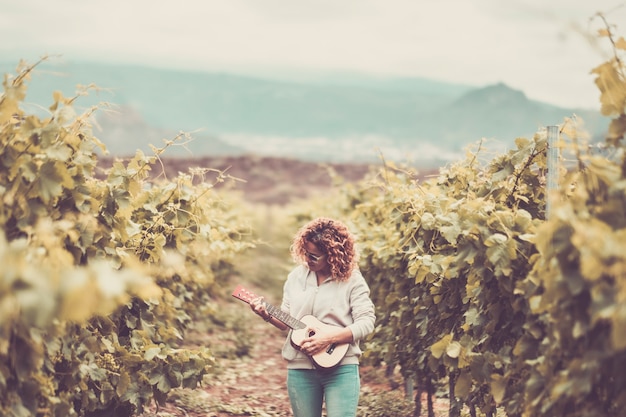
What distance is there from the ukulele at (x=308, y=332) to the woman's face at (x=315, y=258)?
33 centimetres

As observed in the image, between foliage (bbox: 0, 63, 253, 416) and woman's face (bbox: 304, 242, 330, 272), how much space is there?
35.0 inches

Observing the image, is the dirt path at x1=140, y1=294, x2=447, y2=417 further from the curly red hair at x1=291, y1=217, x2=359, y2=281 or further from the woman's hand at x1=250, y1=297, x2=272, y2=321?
the curly red hair at x1=291, y1=217, x2=359, y2=281

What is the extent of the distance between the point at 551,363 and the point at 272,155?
250 feet

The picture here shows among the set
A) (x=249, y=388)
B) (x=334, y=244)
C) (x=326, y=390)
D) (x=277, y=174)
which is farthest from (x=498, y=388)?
(x=277, y=174)

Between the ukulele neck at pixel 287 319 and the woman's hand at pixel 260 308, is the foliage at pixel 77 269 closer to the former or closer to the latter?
the woman's hand at pixel 260 308

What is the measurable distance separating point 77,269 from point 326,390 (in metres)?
1.92

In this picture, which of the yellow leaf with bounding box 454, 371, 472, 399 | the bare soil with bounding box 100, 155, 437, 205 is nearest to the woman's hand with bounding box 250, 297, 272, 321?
the yellow leaf with bounding box 454, 371, 472, 399

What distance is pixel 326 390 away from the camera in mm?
4613

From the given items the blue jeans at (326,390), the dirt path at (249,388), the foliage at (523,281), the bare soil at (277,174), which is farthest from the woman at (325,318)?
the bare soil at (277,174)

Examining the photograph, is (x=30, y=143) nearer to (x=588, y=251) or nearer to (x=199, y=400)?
(x=588, y=251)

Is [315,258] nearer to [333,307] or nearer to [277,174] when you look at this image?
[333,307]

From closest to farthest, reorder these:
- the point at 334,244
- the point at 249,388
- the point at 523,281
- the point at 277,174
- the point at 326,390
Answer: the point at 523,281 < the point at 326,390 < the point at 334,244 < the point at 249,388 < the point at 277,174

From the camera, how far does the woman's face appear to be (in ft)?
15.7

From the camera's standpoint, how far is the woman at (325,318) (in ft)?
15.0
